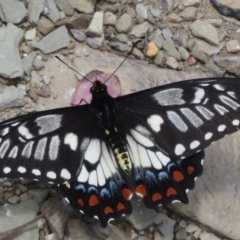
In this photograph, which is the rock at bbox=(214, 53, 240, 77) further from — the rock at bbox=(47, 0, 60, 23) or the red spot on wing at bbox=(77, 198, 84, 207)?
the red spot on wing at bbox=(77, 198, 84, 207)

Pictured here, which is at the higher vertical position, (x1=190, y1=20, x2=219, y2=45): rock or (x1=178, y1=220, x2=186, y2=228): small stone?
(x1=190, y1=20, x2=219, y2=45): rock

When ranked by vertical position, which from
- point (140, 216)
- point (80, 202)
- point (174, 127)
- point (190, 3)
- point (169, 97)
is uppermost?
point (169, 97)

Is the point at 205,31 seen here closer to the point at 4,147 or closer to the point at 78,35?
the point at 78,35

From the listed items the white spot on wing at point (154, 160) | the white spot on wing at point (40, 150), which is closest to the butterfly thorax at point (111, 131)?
the white spot on wing at point (154, 160)

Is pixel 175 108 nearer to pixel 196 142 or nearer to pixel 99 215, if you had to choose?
pixel 196 142

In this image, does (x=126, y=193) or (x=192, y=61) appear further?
(x=192, y=61)

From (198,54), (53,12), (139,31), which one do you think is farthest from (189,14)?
(53,12)

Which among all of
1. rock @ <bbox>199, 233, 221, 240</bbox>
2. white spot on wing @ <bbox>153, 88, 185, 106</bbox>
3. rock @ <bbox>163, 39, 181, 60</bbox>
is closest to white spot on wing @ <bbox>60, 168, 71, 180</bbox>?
white spot on wing @ <bbox>153, 88, 185, 106</bbox>

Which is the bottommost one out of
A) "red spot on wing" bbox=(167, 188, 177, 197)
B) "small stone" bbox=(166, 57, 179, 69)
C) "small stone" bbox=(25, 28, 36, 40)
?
"red spot on wing" bbox=(167, 188, 177, 197)
